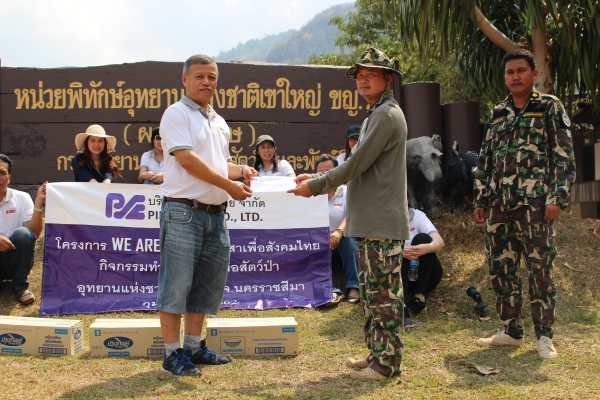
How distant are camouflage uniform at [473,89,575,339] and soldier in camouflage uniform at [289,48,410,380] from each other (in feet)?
3.28

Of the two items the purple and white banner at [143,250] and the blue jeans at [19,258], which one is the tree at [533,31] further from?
the blue jeans at [19,258]

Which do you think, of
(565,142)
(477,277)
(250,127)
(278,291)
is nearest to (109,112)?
(250,127)

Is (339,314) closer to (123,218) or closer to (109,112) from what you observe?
(123,218)

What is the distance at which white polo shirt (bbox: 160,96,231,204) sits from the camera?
321 cm

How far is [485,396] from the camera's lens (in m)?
2.91

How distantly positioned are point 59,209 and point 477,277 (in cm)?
420

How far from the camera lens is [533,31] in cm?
691

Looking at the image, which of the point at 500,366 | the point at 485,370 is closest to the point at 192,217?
the point at 485,370

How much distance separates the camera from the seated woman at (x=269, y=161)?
20.9ft

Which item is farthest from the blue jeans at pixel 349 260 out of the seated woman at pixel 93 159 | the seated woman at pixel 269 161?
the seated woman at pixel 93 159

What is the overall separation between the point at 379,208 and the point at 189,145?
1.15 meters

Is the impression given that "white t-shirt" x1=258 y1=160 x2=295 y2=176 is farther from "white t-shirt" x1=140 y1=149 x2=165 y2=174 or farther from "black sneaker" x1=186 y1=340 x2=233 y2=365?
"black sneaker" x1=186 y1=340 x2=233 y2=365

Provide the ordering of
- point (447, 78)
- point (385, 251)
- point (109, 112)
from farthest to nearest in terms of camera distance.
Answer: point (447, 78)
point (109, 112)
point (385, 251)

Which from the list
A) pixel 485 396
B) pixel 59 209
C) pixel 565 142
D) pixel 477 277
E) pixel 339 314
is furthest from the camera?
pixel 477 277
